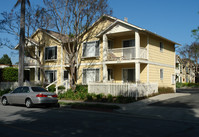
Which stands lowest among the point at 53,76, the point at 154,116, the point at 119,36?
the point at 154,116

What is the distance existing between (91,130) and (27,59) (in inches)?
940

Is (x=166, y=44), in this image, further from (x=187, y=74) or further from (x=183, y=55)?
(x=187, y=74)

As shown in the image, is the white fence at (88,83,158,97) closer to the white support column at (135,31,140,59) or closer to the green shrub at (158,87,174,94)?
the green shrub at (158,87,174,94)

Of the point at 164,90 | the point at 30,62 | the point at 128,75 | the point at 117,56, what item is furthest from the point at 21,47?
the point at 164,90

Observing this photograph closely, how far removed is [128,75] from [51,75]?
32.8 feet

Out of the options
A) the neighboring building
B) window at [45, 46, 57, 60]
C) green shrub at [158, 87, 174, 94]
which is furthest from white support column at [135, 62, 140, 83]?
window at [45, 46, 57, 60]

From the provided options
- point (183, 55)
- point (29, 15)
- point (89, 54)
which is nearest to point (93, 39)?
point (89, 54)

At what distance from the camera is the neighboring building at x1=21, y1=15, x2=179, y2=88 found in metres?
21.9

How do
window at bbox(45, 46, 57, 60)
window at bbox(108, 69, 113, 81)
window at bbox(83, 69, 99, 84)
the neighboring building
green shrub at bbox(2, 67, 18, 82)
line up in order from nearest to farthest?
the neighboring building < window at bbox(108, 69, 113, 81) < window at bbox(83, 69, 99, 84) < window at bbox(45, 46, 57, 60) < green shrub at bbox(2, 67, 18, 82)

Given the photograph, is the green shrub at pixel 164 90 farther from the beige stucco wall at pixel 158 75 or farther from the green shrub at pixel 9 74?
the green shrub at pixel 9 74

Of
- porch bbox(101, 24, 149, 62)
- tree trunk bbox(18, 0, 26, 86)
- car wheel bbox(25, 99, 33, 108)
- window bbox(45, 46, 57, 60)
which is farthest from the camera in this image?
window bbox(45, 46, 57, 60)

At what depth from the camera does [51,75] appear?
92.1 ft

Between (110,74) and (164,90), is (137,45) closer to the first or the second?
(110,74)

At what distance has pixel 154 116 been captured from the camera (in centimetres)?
1159
